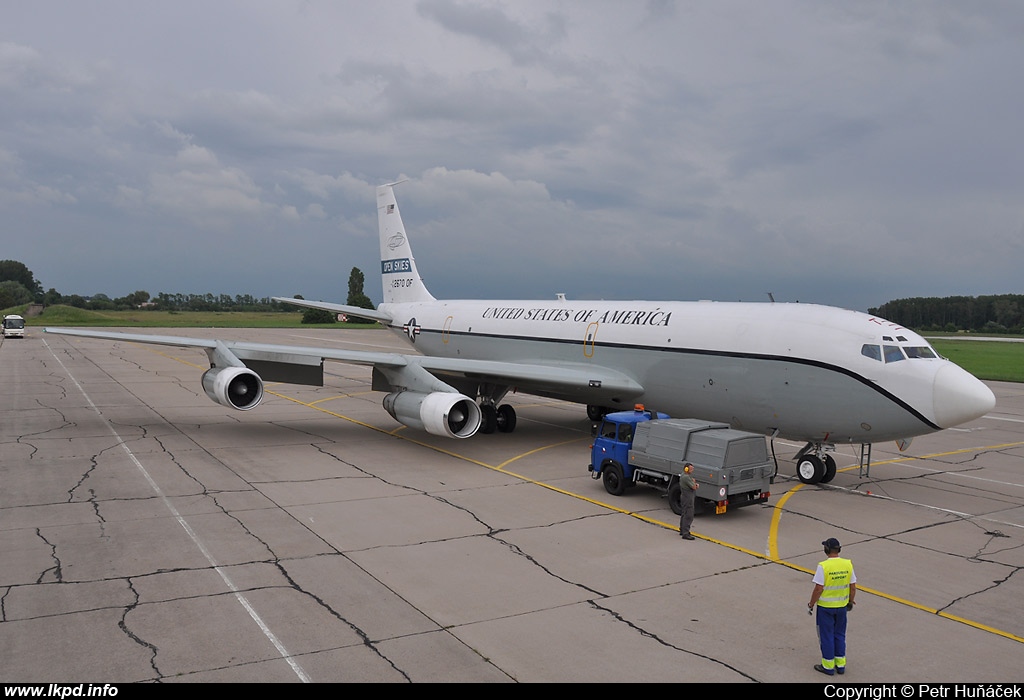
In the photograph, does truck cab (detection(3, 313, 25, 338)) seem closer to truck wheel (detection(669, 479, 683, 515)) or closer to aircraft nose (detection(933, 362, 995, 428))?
truck wheel (detection(669, 479, 683, 515))

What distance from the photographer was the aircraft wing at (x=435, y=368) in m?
20.8

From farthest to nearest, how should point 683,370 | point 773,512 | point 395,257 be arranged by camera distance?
point 395,257 < point 683,370 < point 773,512

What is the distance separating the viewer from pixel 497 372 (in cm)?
2120

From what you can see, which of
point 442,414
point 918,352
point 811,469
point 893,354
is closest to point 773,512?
point 811,469

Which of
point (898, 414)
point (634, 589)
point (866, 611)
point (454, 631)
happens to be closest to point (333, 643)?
point (454, 631)

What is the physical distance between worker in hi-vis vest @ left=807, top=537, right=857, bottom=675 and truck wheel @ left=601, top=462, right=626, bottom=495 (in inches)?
306

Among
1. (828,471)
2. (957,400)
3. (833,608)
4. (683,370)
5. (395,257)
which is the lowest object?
(828,471)

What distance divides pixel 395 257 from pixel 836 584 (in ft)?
91.3

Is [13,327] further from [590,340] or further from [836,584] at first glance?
[836,584]

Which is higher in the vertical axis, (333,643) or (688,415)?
(688,415)

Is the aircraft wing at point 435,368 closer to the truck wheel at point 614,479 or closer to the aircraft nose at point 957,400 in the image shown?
the truck wheel at point 614,479

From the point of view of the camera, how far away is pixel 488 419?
77.8 ft

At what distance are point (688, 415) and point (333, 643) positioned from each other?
1313 cm

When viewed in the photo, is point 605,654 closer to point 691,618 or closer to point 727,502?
point 691,618
